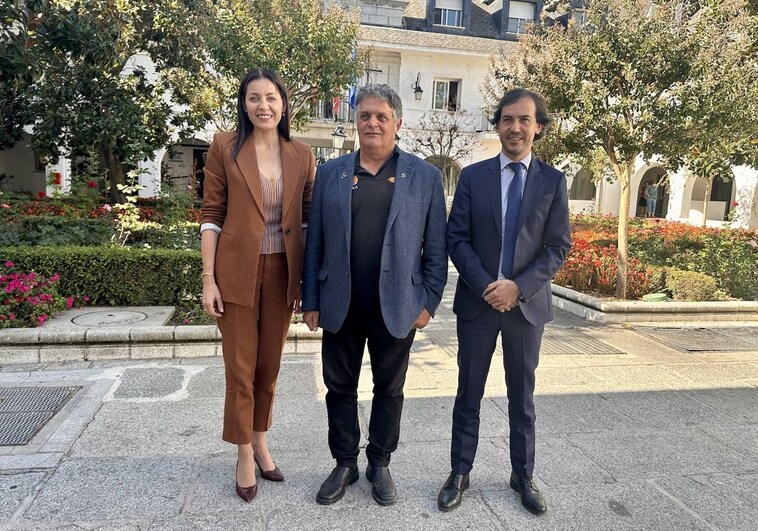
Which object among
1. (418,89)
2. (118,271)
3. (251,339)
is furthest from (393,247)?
(418,89)

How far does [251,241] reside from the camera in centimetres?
271

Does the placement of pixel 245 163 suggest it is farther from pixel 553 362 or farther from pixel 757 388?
pixel 757 388

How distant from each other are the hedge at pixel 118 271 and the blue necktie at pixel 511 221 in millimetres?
4481

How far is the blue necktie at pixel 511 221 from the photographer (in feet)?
9.23

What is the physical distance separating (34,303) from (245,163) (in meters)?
4.00

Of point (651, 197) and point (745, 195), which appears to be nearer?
point (745, 195)

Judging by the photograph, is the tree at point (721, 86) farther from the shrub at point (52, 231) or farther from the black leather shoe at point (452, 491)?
A: the shrub at point (52, 231)

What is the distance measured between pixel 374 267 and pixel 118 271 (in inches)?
184

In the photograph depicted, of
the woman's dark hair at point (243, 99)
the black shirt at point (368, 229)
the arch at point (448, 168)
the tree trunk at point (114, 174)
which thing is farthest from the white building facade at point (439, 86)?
the black shirt at point (368, 229)

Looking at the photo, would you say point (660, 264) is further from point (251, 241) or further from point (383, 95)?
point (251, 241)

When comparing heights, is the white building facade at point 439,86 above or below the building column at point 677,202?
above

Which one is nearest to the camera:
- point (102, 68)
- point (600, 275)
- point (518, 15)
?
point (600, 275)

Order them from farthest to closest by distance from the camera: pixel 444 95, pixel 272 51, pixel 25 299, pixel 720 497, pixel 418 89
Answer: pixel 444 95, pixel 418 89, pixel 272 51, pixel 25 299, pixel 720 497

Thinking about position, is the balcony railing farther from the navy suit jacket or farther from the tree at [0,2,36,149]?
the navy suit jacket
